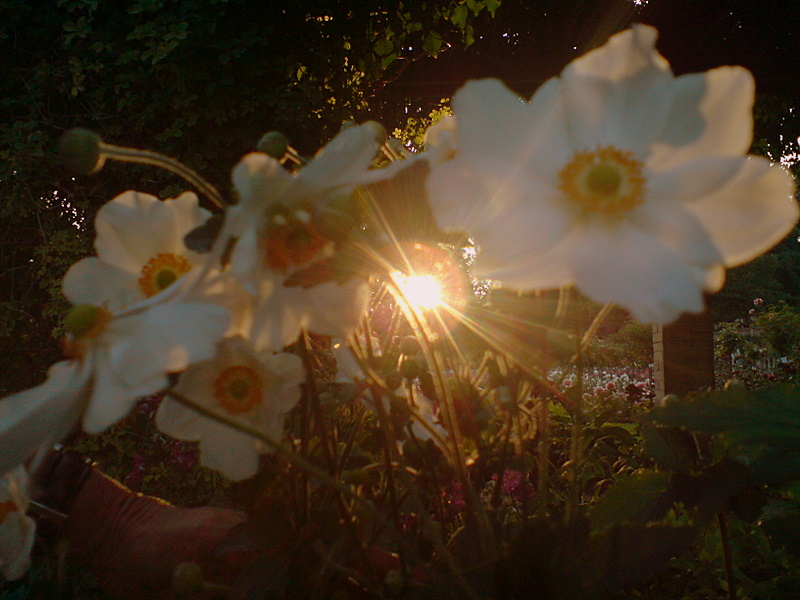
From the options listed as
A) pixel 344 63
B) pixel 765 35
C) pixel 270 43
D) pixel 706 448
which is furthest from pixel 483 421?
pixel 765 35

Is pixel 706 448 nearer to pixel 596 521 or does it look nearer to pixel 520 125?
pixel 596 521

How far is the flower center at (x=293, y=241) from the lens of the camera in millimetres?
360

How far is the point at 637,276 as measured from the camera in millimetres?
318

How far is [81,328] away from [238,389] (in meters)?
0.12

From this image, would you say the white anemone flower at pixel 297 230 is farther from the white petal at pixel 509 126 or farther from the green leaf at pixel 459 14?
the green leaf at pixel 459 14

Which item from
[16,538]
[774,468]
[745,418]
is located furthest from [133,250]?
[774,468]

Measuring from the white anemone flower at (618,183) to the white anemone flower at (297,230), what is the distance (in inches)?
2.2

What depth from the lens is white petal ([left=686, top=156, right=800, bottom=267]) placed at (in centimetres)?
33

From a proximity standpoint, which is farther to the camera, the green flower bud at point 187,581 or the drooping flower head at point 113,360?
the green flower bud at point 187,581

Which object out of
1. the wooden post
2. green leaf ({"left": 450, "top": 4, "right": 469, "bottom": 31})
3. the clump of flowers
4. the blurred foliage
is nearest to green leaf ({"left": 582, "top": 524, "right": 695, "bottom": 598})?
the clump of flowers

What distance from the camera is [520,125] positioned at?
0.35 meters

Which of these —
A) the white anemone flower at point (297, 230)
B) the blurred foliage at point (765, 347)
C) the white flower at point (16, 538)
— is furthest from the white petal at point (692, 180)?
the blurred foliage at point (765, 347)

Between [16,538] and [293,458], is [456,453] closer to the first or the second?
[293,458]

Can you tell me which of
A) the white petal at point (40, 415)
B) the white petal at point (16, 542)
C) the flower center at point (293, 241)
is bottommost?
the white petal at point (16, 542)
